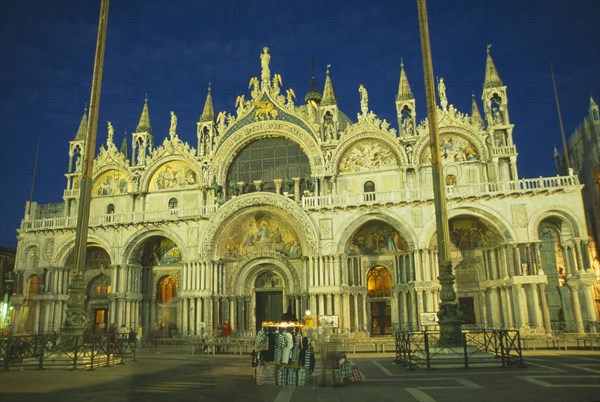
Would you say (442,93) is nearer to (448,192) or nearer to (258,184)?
(448,192)

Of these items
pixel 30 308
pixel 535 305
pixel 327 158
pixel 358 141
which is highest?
pixel 358 141

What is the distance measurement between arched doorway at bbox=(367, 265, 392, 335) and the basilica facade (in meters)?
0.09

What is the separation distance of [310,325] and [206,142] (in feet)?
53.1

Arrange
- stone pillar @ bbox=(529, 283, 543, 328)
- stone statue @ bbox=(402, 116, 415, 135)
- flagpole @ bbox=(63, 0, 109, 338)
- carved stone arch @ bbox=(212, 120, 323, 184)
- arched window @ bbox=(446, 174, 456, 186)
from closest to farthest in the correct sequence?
flagpole @ bbox=(63, 0, 109, 338) < stone pillar @ bbox=(529, 283, 543, 328) < arched window @ bbox=(446, 174, 456, 186) < stone statue @ bbox=(402, 116, 415, 135) < carved stone arch @ bbox=(212, 120, 323, 184)

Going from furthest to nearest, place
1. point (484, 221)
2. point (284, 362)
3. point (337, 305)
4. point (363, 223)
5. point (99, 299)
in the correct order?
point (99, 299) < point (363, 223) < point (337, 305) < point (484, 221) < point (284, 362)

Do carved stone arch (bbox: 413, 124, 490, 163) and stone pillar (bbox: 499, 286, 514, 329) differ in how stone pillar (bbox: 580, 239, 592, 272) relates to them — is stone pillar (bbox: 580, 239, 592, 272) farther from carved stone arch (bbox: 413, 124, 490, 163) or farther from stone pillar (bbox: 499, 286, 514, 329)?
carved stone arch (bbox: 413, 124, 490, 163)

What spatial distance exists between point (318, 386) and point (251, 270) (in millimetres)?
20846

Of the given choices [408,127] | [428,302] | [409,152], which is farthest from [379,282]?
[408,127]

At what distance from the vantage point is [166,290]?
35375mm

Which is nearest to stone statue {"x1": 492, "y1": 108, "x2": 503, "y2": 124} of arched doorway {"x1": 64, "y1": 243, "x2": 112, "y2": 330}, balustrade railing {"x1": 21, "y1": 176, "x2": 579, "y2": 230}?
balustrade railing {"x1": 21, "y1": 176, "x2": 579, "y2": 230}

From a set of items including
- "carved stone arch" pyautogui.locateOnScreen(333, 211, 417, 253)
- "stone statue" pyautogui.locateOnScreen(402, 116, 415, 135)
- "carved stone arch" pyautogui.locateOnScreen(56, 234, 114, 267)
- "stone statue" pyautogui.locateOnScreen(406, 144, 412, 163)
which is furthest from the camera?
"carved stone arch" pyautogui.locateOnScreen(56, 234, 114, 267)

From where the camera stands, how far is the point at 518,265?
27203 mm

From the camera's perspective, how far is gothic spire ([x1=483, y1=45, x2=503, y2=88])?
31750 millimetres

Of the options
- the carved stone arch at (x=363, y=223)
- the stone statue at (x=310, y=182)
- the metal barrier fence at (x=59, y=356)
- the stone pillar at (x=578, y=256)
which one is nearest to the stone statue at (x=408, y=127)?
the carved stone arch at (x=363, y=223)
